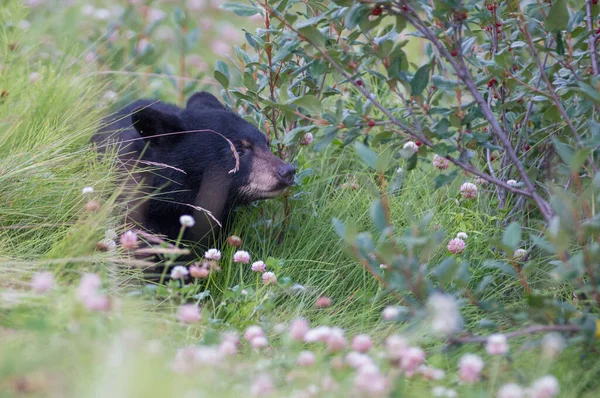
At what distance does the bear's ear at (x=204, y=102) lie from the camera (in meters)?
4.57

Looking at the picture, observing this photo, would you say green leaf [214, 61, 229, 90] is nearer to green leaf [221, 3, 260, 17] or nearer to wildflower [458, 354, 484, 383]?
green leaf [221, 3, 260, 17]

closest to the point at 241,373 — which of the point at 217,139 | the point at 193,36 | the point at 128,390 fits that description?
the point at 128,390

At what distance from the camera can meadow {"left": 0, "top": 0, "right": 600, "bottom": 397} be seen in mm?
2145

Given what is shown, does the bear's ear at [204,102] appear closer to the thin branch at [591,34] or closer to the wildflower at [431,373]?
the thin branch at [591,34]

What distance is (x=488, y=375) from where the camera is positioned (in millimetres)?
2518

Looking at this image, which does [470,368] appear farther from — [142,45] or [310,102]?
[142,45]

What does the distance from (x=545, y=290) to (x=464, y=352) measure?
846mm

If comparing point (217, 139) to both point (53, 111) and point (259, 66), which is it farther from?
point (53, 111)

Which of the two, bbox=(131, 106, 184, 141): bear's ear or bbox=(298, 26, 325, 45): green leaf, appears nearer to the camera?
bbox=(298, 26, 325, 45): green leaf

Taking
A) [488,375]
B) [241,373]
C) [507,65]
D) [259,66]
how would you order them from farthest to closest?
[259,66] < [507,65] < [488,375] < [241,373]

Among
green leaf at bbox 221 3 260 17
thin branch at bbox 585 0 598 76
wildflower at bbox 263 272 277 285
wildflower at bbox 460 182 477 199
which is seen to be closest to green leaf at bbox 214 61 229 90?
green leaf at bbox 221 3 260 17

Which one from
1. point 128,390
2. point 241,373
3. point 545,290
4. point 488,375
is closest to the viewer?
point 128,390

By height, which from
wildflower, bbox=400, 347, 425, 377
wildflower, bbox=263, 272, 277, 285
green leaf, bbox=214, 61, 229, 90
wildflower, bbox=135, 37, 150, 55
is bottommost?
wildflower, bbox=263, 272, 277, 285

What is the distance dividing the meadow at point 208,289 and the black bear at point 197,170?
18cm
